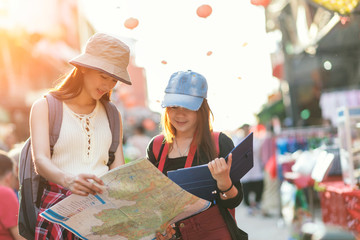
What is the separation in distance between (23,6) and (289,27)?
415 inches

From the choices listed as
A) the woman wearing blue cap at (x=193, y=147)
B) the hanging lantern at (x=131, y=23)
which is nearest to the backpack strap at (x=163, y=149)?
the woman wearing blue cap at (x=193, y=147)

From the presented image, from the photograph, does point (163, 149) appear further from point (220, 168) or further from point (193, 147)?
point (220, 168)

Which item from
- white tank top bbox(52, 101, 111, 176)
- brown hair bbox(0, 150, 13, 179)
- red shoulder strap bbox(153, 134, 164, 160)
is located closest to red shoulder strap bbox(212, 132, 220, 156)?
red shoulder strap bbox(153, 134, 164, 160)

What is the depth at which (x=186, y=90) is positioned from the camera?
2.70 metres

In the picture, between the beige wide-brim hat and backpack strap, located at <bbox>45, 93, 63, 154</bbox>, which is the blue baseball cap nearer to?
the beige wide-brim hat

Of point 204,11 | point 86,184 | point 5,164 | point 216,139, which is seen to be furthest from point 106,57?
point 5,164

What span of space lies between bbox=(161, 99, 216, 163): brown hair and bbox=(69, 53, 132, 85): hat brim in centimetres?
A: 55

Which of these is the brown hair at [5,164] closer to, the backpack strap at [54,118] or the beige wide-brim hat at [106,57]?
the backpack strap at [54,118]

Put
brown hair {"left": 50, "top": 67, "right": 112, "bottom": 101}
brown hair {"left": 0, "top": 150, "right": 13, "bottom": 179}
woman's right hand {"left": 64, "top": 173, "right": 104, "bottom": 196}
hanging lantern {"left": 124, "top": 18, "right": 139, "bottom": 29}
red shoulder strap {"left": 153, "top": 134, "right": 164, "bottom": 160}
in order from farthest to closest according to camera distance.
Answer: brown hair {"left": 0, "top": 150, "right": 13, "bottom": 179}, hanging lantern {"left": 124, "top": 18, "right": 139, "bottom": 29}, red shoulder strap {"left": 153, "top": 134, "right": 164, "bottom": 160}, brown hair {"left": 50, "top": 67, "right": 112, "bottom": 101}, woman's right hand {"left": 64, "top": 173, "right": 104, "bottom": 196}

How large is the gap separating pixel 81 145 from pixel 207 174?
62cm

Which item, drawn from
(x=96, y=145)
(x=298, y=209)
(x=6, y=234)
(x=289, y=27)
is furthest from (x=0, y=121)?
(x=96, y=145)

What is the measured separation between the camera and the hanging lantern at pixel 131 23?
3469 mm

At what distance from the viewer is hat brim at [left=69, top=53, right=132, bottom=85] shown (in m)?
2.26

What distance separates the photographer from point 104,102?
8.39 feet
